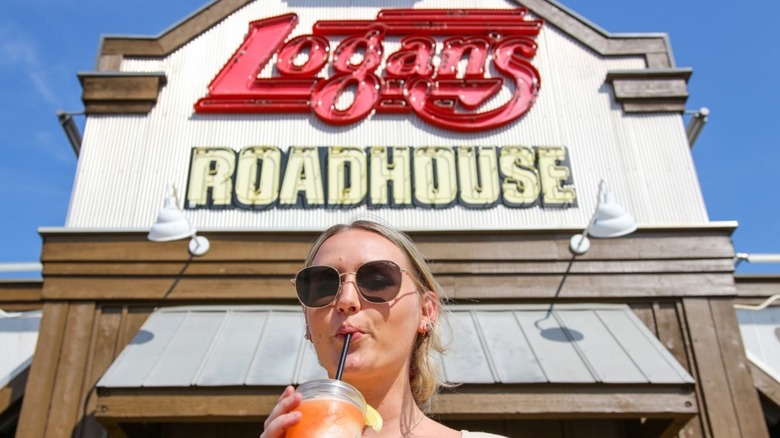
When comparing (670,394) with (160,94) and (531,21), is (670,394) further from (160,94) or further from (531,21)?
(160,94)

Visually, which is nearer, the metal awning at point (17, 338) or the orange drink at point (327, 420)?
the orange drink at point (327, 420)

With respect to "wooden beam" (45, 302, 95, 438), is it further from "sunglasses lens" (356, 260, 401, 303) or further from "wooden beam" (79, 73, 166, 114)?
"sunglasses lens" (356, 260, 401, 303)

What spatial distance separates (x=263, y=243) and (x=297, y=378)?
83.8 inches

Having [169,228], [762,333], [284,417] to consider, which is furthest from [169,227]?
[762,333]

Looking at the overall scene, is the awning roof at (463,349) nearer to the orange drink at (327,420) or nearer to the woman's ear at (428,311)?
the woman's ear at (428,311)

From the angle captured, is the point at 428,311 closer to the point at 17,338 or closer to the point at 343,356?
the point at 343,356

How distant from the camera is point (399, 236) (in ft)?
7.57

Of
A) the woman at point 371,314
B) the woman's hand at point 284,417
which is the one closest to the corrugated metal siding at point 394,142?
the woman at point 371,314

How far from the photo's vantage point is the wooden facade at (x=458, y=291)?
7082 mm

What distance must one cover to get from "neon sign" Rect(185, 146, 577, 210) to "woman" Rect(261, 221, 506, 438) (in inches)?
239

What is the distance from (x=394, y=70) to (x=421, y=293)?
23.6ft

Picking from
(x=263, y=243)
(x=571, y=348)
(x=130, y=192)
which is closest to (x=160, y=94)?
(x=130, y=192)

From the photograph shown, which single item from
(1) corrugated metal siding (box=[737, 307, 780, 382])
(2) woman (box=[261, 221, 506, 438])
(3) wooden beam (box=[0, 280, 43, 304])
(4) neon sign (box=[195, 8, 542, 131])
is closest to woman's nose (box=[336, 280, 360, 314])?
(2) woman (box=[261, 221, 506, 438])

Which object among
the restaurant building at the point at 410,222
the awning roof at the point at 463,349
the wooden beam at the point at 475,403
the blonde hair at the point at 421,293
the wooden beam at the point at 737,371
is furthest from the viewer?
the wooden beam at the point at 737,371
